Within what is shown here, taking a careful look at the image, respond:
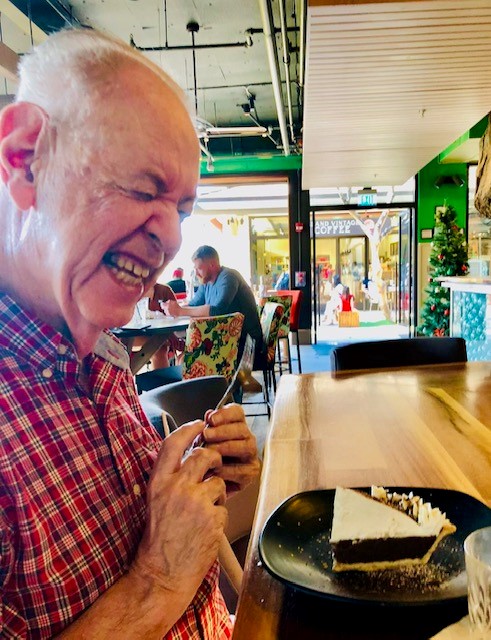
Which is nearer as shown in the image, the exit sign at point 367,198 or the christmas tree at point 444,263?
the christmas tree at point 444,263

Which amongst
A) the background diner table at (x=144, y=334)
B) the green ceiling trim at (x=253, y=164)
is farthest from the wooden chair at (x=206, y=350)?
the green ceiling trim at (x=253, y=164)

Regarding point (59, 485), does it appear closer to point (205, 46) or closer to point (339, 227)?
point (205, 46)

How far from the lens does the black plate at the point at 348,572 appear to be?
24.1 inches

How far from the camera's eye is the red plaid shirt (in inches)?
24.2

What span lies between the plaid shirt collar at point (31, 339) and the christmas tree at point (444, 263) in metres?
7.22

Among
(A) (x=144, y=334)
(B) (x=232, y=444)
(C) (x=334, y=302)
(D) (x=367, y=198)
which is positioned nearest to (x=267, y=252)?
(C) (x=334, y=302)

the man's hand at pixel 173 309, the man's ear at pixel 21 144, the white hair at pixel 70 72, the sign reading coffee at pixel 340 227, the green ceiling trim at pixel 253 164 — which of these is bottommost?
the man's hand at pixel 173 309

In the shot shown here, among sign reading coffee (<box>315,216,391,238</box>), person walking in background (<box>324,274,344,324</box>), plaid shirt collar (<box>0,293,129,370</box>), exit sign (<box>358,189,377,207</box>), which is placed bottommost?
person walking in background (<box>324,274,344,324</box>)

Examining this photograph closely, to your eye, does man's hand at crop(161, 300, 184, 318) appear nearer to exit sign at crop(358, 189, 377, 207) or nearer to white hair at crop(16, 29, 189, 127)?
white hair at crop(16, 29, 189, 127)

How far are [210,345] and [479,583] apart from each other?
8.20 ft

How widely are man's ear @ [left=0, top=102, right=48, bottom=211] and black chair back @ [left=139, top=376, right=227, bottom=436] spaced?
0.85 metres

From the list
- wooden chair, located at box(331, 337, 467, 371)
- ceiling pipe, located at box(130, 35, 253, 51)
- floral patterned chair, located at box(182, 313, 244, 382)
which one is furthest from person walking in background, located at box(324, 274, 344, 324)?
wooden chair, located at box(331, 337, 467, 371)

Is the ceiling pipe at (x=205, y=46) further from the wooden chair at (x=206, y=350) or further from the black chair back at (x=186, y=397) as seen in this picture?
the black chair back at (x=186, y=397)

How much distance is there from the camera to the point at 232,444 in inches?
35.7
